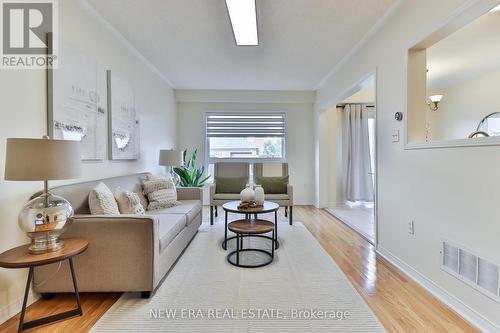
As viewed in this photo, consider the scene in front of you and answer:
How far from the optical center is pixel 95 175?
2.65 m

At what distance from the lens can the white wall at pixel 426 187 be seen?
1603mm

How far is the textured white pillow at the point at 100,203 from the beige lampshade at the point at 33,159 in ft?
1.95

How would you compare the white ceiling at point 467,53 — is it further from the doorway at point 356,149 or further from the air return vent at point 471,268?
the air return vent at point 471,268

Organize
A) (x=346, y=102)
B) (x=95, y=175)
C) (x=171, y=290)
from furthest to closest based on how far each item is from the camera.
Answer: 1. (x=346, y=102)
2. (x=95, y=175)
3. (x=171, y=290)

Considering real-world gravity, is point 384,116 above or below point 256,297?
above

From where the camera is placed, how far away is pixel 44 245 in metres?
1.63

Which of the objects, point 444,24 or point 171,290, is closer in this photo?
point 444,24

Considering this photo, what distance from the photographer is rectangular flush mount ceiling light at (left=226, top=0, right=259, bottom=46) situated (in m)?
2.29

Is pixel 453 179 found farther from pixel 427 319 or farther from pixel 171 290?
pixel 171 290

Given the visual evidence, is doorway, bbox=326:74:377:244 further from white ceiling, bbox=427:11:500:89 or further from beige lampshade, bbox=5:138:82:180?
beige lampshade, bbox=5:138:82:180

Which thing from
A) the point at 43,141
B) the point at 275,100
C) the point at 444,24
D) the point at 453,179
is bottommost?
the point at 453,179

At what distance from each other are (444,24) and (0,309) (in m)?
3.53

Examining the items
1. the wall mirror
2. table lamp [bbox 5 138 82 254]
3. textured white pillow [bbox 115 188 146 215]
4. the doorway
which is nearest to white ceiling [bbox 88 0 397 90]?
the wall mirror

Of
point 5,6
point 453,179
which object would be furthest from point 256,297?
point 5,6
